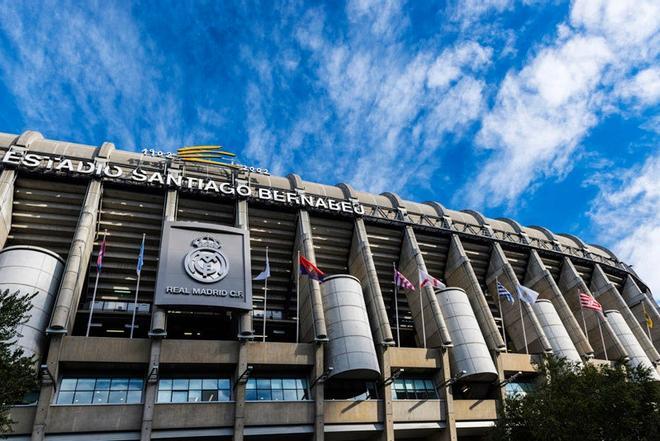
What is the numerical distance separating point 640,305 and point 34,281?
75668 millimetres

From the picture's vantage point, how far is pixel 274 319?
49375 millimetres

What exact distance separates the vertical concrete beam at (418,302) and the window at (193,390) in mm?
18716

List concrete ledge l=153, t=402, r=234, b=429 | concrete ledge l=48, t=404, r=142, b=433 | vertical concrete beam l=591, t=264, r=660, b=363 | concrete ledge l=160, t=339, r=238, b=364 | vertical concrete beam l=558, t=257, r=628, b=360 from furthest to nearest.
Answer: vertical concrete beam l=591, t=264, r=660, b=363 → vertical concrete beam l=558, t=257, r=628, b=360 → concrete ledge l=160, t=339, r=238, b=364 → concrete ledge l=153, t=402, r=234, b=429 → concrete ledge l=48, t=404, r=142, b=433

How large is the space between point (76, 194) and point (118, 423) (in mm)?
21217

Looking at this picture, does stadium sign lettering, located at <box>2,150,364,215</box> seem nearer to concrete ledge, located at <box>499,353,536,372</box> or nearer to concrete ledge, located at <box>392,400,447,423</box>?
concrete ledge, located at <box>392,400,447,423</box>

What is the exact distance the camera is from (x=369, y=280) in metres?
45.6

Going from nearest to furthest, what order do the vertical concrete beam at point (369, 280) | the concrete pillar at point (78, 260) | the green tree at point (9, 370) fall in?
the green tree at point (9, 370)
the concrete pillar at point (78, 260)
the vertical concrete beam at point (369, 280)

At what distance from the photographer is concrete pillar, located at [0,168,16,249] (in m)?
38.7

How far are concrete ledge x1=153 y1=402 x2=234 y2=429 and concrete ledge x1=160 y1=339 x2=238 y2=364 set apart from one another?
2.97 meters

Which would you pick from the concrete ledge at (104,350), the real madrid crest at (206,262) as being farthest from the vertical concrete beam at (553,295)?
the concrete ledge at (104,350)

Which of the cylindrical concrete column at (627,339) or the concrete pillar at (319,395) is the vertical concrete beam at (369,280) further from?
the cylindrical concrete column at (627,339)

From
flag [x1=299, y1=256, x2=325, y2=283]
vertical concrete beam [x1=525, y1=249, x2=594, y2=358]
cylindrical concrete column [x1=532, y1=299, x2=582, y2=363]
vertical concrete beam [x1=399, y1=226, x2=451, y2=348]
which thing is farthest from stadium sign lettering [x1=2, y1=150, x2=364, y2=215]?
vertical concrete beam [x1=525, y1=249, x2=594, y2=358]

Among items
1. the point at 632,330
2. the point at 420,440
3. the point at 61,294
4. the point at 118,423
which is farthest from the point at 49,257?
the point at 632,330

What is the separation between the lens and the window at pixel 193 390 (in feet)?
112
